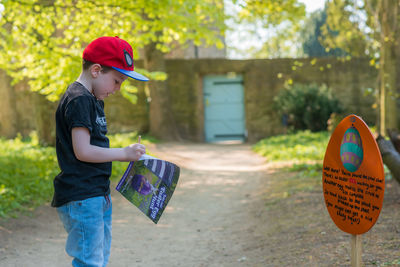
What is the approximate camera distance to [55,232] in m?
4.95

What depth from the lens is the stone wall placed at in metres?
15.2

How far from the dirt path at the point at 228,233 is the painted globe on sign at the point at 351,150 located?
103 centimetres

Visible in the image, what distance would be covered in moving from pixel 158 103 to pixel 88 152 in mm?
12295

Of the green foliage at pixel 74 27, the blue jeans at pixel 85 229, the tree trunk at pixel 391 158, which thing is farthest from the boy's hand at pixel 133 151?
the green foliage at pixel 74 27

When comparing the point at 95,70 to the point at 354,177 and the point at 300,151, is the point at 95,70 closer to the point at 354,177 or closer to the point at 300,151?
the point at 354,177

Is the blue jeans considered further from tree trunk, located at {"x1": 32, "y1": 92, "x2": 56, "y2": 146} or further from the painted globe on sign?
tree trunk, located at {"x1": 32, "y1": 92, "x2": 56, "y2": 146}

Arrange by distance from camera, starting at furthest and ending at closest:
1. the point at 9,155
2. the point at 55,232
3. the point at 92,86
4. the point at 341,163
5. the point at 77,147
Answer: the point at 9,155, the point at 55,232, the point at 341,163, the point at 92,86, the point at 77,147

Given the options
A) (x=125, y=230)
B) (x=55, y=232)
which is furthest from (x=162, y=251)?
(x=55, y=232)

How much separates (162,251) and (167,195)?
1.99 m

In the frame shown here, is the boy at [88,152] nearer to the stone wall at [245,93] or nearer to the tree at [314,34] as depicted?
the stone wall at [245,93]

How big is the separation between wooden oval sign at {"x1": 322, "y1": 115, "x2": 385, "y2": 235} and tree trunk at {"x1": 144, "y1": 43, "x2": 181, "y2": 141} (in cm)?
1184

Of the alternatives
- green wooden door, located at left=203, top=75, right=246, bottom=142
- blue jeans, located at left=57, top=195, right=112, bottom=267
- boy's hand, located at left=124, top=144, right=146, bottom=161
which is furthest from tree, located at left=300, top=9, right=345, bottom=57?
blue jeans, located at left=57, top=195, right=112, bottom=267

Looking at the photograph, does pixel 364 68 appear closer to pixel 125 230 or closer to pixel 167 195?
pixel 125 230

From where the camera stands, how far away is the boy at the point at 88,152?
89.0 inches
